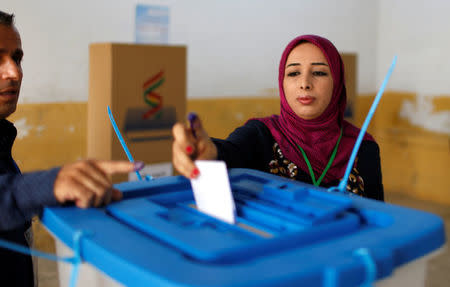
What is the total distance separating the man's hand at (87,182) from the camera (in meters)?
0.69

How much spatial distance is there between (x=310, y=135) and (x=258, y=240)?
0.91 metres

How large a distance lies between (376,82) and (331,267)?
13.1ft

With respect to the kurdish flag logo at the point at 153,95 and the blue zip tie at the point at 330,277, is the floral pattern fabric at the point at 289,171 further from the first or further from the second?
the kurdish flag logo at the point at 153,95

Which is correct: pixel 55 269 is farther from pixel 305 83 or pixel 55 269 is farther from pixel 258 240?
pixel 258 240

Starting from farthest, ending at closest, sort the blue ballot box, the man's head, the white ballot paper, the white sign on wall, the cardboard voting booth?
the white sign on wall, the cardboard voting booth, the man's head, the white ballot paper, the blue ballot box

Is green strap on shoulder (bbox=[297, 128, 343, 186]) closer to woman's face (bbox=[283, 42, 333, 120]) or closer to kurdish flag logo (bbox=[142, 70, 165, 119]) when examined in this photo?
woman's face (bbox=[283, 42, 333, 120])

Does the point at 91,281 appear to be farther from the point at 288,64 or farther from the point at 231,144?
the point at 288,64

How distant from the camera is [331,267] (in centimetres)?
47

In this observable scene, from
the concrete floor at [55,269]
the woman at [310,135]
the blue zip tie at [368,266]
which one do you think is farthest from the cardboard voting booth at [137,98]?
the blue zip tie at [368,266]

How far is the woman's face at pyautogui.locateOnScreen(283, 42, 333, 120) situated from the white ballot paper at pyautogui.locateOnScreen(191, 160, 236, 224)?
0.71 meters

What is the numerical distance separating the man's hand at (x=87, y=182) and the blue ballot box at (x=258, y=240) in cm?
2

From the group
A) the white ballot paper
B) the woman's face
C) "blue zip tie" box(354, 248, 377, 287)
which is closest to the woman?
the woman's face

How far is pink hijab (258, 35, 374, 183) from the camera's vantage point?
133cm

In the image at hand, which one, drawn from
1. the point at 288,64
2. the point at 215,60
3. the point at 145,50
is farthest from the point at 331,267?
the point at 215,60
